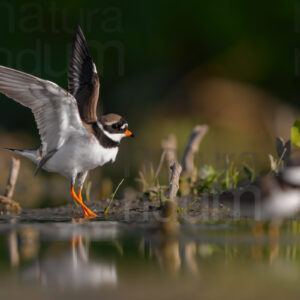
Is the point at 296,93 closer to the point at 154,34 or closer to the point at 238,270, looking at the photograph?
the point at 154,34

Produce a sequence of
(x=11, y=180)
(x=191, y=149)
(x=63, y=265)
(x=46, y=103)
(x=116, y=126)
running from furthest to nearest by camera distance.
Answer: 1. (x=191, y=149)
2. (x=11, y=180)
3. (x=116, y=126)
4. (x=46, y=103)
5. (x=63, y=265)

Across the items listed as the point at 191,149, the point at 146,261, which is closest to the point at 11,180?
the point at 191,149

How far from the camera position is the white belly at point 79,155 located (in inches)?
305

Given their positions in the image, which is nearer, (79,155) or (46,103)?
(46,103)

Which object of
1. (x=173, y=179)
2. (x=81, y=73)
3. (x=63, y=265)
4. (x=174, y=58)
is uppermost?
(x=174, y=58)

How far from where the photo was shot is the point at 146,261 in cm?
504

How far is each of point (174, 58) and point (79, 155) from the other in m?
10.3

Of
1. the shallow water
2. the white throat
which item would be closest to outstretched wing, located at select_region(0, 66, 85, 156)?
the white throat

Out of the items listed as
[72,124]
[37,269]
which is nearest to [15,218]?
[72,124]

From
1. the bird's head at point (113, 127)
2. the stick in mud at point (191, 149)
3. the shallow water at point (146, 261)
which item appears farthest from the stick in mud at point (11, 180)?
the stick in mud at point (191, 149)

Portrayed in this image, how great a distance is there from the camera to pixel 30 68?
16281 mm

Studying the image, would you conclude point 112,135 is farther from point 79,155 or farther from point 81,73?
point 81,73

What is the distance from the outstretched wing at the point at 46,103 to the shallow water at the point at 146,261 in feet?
3.56

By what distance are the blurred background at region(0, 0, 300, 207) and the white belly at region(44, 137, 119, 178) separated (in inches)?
325
